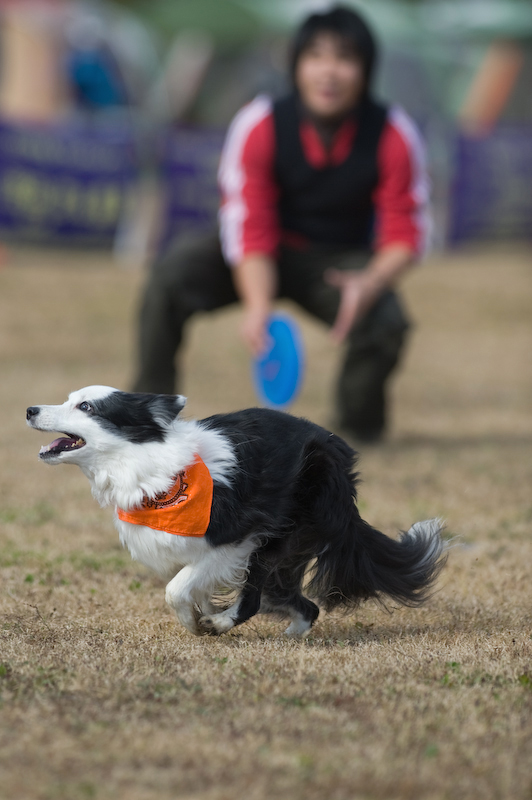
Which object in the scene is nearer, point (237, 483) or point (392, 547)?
point (237, 483)

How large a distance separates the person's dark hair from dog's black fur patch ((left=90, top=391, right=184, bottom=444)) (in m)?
3.37

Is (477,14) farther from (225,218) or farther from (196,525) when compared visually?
(196,525)

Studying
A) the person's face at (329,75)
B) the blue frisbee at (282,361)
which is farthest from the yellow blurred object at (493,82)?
the blue frisbee at (282,361)

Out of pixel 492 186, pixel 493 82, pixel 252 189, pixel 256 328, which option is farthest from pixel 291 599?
pixel 493 82

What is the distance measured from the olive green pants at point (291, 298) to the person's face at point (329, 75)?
35.8 inches

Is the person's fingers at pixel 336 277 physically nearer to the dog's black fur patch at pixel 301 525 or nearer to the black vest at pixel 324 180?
the black vest at pixel 324 180

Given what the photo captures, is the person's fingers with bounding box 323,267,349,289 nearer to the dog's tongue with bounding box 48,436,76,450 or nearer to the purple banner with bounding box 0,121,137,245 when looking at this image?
the dog's tongue with bounding box 48,436,76,450

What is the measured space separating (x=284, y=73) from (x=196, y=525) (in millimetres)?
13607

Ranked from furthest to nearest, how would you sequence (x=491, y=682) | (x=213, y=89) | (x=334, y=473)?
(x=213, y=89) → (x=334, y=473) → (x=491, y=682)

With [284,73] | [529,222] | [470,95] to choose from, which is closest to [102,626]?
[529,222]

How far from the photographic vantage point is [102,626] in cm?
324

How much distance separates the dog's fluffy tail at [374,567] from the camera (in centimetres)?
319

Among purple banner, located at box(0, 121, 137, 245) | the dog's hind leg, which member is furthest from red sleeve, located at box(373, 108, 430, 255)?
purple banner, located at box(0, 121, 137, 245)

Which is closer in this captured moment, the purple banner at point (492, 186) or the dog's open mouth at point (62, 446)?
the dog's open mouth at point (62, 446)
